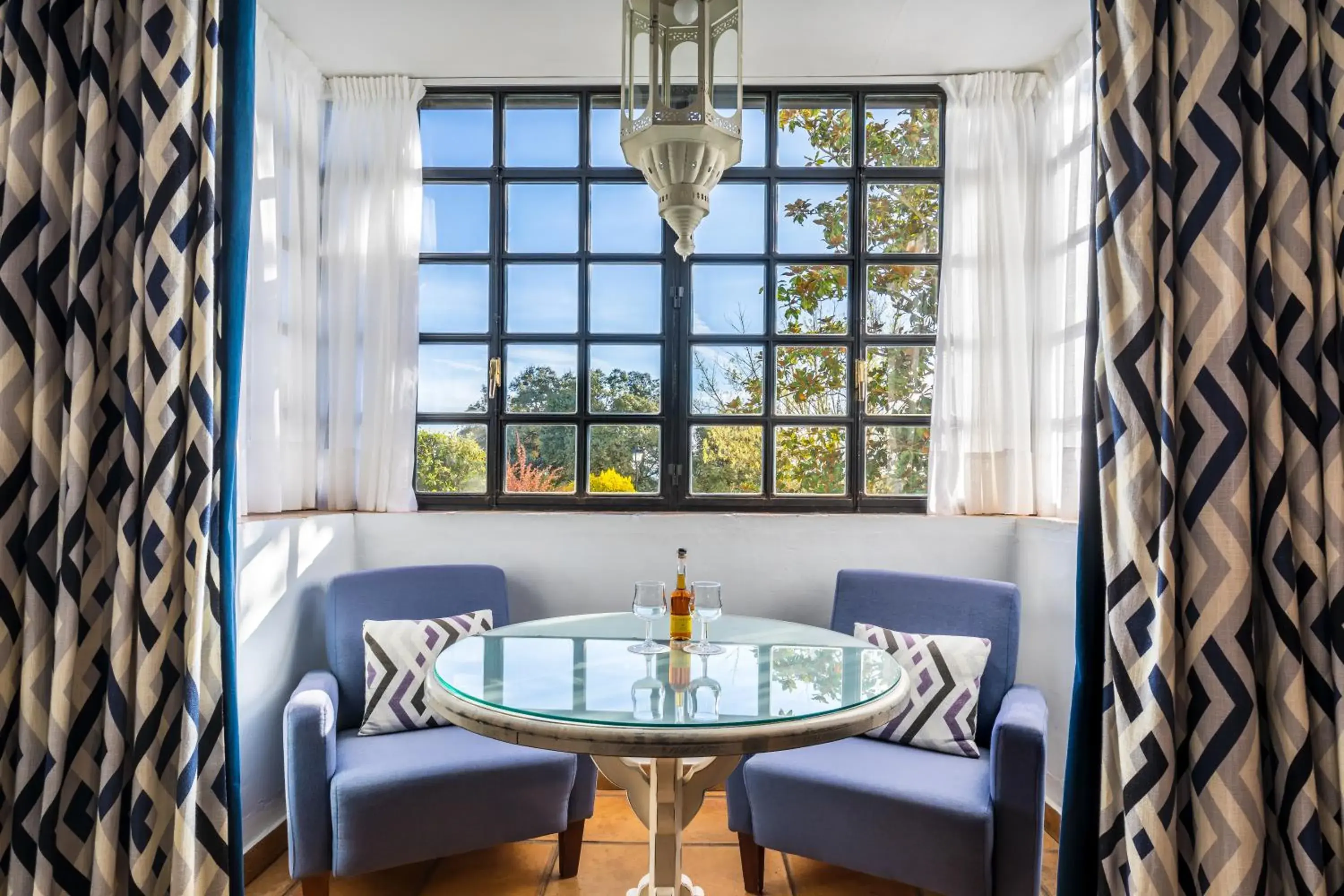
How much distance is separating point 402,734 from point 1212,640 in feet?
6.61

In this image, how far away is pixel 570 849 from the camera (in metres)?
2.28

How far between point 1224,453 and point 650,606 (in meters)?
1.19

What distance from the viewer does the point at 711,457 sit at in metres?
3.10

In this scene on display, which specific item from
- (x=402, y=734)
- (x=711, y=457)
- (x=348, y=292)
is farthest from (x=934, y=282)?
(x=402, y=734)

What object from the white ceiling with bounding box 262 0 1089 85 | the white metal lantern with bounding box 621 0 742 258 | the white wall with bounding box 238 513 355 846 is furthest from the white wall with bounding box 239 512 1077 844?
the white ceiling with bounding box 262 0 1089 85

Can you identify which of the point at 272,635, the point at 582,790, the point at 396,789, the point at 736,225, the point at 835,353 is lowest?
the point at 582,790

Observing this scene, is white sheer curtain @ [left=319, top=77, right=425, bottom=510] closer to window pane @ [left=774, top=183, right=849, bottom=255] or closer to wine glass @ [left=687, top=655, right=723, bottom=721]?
window pane @ [left=774, top=183, right=849, bottom=255]

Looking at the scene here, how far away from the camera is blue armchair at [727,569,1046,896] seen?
1.81 meters

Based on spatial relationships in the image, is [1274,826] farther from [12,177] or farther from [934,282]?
[12,177]

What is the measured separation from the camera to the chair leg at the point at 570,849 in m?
2.28

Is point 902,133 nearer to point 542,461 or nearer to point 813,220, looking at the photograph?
point 813,220

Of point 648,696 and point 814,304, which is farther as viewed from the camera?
point 814,304

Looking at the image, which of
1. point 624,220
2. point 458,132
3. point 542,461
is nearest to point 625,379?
point 542,461

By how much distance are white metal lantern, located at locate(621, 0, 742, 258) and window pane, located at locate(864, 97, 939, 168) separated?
146cm
